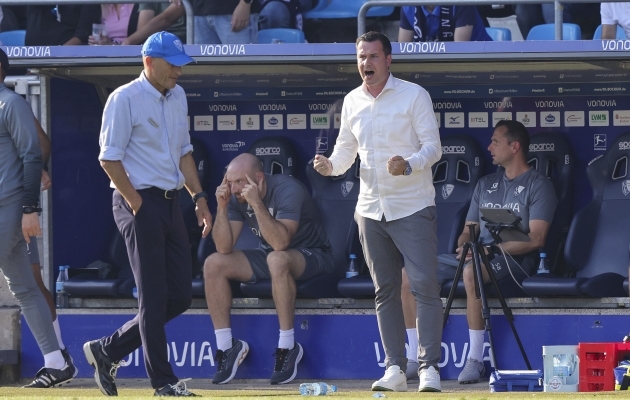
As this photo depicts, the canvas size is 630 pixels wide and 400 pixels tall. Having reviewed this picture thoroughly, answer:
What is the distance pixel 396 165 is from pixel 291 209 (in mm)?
2260

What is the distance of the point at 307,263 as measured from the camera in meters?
8.30

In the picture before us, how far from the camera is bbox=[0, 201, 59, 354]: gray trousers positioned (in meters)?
7.29

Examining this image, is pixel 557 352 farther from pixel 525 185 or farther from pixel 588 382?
pixel 525 185

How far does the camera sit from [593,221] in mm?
8484

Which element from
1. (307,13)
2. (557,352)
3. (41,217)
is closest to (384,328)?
A: (557,352)

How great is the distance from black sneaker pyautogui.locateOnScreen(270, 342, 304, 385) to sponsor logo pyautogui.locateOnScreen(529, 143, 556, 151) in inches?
91.0

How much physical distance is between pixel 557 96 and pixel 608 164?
2.26 ft

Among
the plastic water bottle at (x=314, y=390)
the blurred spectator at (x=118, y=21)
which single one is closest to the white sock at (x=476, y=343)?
the plastic water bottle at (x=314, y=390)

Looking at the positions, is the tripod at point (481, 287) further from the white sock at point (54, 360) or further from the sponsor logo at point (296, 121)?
the white sock at point (54, 360)

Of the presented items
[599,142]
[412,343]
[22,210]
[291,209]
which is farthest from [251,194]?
[599,142]

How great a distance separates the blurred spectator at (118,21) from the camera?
9.81 meters

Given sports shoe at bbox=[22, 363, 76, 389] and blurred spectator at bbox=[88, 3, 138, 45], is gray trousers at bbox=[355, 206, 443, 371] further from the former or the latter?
blurred spectator at bbox=[88, 3, 138, 45]

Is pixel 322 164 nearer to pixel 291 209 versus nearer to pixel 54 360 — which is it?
pixel 291 209

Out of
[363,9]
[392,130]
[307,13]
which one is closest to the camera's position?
[392,130]
